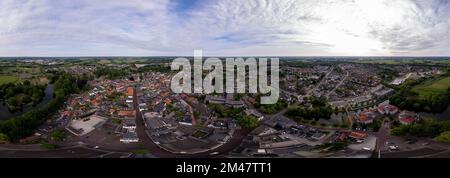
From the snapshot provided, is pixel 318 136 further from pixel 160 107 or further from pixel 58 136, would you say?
pixel 58 136

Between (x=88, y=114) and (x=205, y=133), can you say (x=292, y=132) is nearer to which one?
(x=205, y=133)

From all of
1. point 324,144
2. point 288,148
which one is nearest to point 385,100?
point 324,144

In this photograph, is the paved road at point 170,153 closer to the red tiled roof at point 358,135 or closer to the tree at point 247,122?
the tree at point 247,122

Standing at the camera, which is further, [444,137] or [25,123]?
[25,123]

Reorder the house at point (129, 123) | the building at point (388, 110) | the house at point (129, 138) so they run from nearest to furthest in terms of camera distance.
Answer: the house at point (129, 138)
the house at point (129, 123)
the building at point (388, 110)

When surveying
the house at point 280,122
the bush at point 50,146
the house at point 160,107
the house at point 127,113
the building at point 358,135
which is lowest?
the bush at point 50,146

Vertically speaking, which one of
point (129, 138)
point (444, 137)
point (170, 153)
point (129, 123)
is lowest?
point (170, 153)

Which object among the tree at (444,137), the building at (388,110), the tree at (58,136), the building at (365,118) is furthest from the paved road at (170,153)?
the building at (388,110)

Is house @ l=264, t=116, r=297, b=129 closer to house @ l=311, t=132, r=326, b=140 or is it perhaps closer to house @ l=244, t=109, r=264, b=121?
house @ l=244, t=109, r=264, b=121

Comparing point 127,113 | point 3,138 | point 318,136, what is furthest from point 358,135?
point 3,138

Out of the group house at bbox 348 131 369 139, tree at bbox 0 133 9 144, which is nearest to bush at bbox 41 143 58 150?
tree at bbox 0 133 9 144

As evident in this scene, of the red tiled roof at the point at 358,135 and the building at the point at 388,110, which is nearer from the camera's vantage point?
the red tiled roof at the point at 358,135
